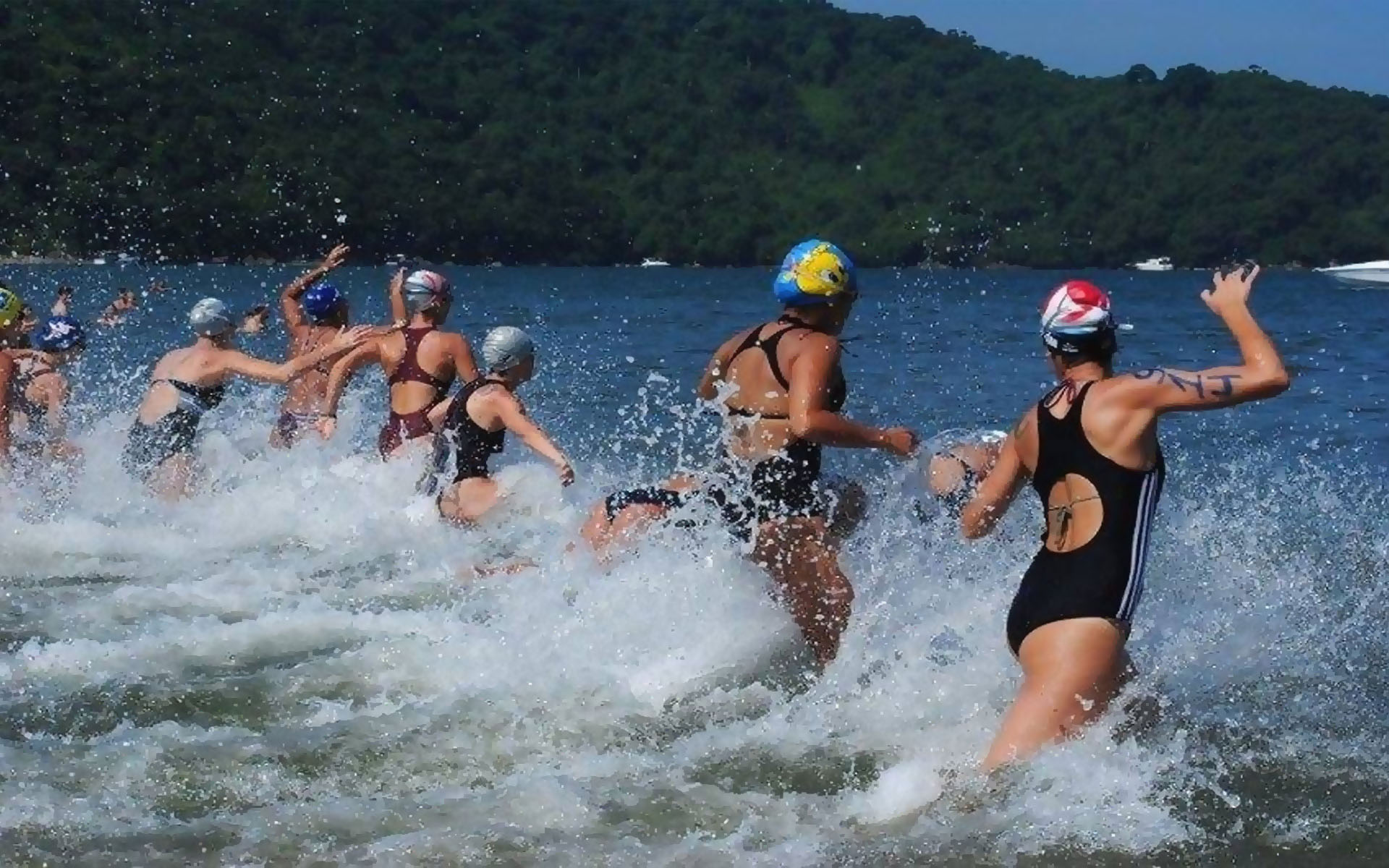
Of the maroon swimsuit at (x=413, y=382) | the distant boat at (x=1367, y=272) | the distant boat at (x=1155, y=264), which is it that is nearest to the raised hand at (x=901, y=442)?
the maroon swimsuit at (x=413, y=382)

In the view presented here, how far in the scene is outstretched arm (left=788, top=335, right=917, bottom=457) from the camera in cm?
659

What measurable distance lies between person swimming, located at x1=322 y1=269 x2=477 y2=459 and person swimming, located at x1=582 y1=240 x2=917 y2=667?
13.2 ft

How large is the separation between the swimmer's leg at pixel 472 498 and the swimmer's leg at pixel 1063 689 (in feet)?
14.8

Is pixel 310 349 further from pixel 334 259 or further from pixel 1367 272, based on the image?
pixel 1367 272

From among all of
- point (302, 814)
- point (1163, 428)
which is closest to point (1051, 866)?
point (302, 814)

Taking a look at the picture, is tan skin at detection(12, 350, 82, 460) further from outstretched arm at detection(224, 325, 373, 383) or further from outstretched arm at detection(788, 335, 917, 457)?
outstretched arm at detection(788, 335, 917, 457)

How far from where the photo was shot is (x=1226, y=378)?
524 cm

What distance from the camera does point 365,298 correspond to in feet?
187

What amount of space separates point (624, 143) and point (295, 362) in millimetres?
119706

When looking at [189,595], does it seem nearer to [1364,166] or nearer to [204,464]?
[204,464]

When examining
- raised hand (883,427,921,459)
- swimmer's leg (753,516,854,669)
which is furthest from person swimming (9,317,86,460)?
raised hand (883,427,921,459)

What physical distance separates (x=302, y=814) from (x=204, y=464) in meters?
6.91

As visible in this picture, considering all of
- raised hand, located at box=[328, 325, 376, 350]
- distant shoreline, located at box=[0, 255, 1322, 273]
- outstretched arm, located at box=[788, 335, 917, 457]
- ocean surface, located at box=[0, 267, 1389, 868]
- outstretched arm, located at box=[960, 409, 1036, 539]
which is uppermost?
distant shoreline, located at box=[0, 255, 1322, 273]

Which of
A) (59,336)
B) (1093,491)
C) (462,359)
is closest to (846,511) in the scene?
(1093,491)
